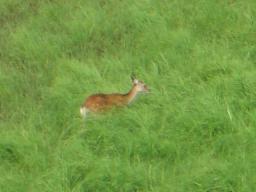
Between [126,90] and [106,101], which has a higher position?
[126,90]

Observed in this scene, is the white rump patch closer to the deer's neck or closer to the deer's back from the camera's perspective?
the deer's back

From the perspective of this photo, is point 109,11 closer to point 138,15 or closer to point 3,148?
point 138,15

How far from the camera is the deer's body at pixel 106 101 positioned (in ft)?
19.9

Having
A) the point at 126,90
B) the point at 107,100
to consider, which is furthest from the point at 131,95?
the point at 126,90

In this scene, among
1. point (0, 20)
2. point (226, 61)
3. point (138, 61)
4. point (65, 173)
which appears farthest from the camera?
point (0, 20)

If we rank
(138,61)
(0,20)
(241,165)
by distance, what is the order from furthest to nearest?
(0,20)
(138,61)
(241,165)

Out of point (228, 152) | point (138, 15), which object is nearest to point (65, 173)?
point (228, 152)

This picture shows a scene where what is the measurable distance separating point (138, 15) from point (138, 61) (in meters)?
0.92

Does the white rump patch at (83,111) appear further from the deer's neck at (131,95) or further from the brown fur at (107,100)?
the deer's neck at (131,95)

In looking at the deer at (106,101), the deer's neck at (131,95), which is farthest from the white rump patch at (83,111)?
the deer's neck at (131,95)

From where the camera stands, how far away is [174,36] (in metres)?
7.29

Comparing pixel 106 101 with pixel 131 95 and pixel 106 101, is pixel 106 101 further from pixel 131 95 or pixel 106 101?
pixel 131 95

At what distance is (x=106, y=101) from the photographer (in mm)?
6105

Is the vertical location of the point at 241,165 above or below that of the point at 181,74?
below
